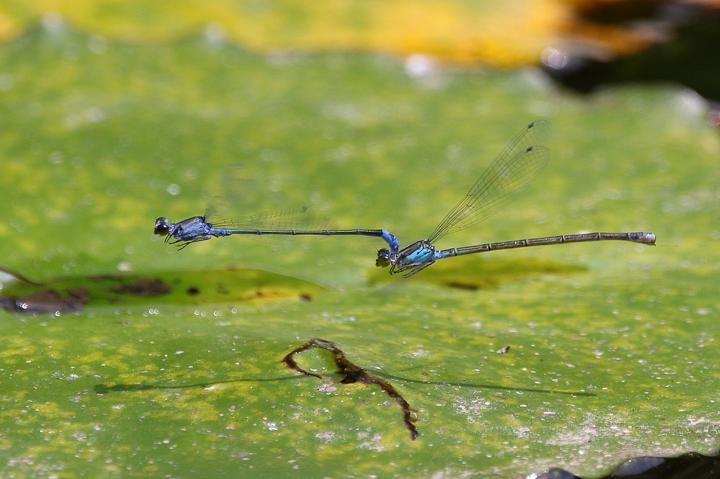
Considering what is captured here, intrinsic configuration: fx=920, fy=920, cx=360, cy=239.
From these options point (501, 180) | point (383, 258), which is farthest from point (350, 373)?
point (501, 180)

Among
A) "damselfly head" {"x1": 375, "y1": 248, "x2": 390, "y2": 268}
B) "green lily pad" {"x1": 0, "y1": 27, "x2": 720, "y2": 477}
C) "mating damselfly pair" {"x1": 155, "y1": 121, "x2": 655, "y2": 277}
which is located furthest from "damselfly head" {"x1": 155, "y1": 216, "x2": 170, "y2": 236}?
"damselfly head" {"x1": 375, "y1": 248, "x2": 390, "y2": 268}

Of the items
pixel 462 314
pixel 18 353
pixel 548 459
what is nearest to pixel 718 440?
pixel 548 459

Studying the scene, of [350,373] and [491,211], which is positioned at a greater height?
[491,211]

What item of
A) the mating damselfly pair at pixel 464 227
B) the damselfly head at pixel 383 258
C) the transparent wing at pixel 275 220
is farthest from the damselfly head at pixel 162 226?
the damselfly head at pixel 383 258

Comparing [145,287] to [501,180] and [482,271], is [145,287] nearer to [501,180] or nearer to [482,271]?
[482,271]

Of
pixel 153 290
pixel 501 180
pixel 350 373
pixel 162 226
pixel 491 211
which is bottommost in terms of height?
pixel 350 373

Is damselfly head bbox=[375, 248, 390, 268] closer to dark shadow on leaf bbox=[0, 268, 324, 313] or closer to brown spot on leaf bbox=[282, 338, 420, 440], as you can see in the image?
dark shadow on leaf bbox=[0, 268, 324, 313]

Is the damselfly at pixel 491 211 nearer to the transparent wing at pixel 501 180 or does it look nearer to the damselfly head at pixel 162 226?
the transparent wing at pixel 501 180

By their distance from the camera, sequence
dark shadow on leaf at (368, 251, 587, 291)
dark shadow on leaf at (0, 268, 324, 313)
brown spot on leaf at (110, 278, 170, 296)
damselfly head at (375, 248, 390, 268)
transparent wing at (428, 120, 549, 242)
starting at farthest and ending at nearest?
1. transparent wing at (428, 120, 549, 242)
2. dark shadow on leaf at (368, 251, 587, 291)
3. damselfly head at (375, 248, 390, 268)
4. brown spot on leaf at (110, 278, 170, 296)
5. dark shadow on leaf at (0, 268, 324, 313)
